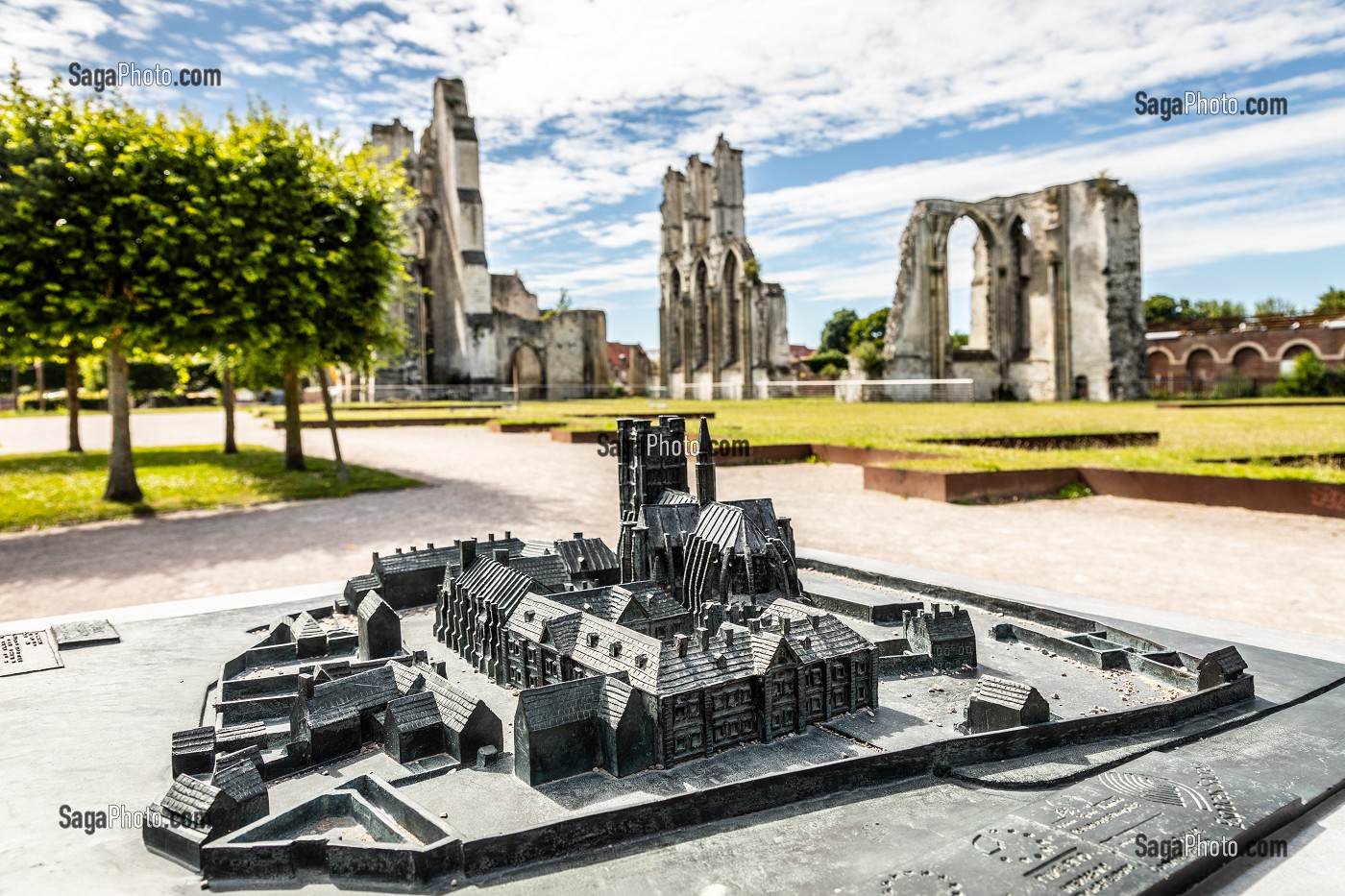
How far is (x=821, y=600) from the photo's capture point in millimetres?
6941

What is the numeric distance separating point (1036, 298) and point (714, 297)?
2382 cm

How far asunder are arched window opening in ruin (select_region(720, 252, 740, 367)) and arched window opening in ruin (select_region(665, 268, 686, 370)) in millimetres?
6669

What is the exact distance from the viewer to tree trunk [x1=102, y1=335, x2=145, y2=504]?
684 inches

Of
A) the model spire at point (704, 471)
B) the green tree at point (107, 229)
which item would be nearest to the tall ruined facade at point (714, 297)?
the green tree at point (107, 229)

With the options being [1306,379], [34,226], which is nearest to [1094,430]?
[34,226]

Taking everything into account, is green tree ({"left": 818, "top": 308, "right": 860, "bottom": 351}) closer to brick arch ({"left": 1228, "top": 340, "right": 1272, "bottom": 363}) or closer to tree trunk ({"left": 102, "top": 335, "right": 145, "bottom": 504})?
brick arch ({"left": 1228, "top": 340, "right": 1272, "bottom": 363})

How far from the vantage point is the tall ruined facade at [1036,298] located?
47.9 meters

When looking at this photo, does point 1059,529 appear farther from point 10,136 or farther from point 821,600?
Answer: point 10,136

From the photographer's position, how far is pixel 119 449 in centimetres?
1761

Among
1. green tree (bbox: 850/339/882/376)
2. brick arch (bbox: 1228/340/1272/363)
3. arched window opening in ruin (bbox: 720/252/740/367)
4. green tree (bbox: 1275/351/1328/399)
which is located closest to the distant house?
green tree (bbox: 850/339/882/376)

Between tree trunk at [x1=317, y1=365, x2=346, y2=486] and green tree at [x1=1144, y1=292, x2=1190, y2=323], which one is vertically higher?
green tree at [x1=1144, y1=292, x2=1190, y2=323]

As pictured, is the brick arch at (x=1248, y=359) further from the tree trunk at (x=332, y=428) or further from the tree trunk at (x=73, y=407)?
the tree trunk at (x=73, y=407)

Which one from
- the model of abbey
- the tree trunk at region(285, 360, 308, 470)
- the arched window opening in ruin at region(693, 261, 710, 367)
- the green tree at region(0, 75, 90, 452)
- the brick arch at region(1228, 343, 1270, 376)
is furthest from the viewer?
the arched window opening in ruin at region(693, 261, 710, 367)

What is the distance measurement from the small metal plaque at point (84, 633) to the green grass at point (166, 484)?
426 inches
